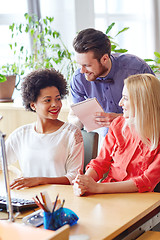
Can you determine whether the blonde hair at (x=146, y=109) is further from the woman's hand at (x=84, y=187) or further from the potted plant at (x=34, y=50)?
the potted plant at (x=34, y=50)

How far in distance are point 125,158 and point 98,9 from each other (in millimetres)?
3564

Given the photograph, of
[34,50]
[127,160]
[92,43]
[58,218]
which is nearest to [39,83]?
[92,43]

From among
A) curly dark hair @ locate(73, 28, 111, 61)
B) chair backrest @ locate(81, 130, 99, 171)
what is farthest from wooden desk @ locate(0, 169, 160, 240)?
curly dark hair @ locate(73, 28, 111, 61)

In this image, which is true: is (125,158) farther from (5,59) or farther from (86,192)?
(5,59)

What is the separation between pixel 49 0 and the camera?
15.1 feet

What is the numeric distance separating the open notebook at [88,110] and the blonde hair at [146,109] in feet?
1.31

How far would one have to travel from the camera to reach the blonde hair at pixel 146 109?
1901 millimetres

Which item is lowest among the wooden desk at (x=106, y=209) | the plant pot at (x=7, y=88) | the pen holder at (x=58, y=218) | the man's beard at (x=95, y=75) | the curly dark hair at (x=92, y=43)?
the wooden desk at (x=106, y=209)

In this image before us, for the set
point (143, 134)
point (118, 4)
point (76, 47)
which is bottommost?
point (143, 134)

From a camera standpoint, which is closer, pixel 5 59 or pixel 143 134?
pixel 143 134

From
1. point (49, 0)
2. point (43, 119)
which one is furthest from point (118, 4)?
point (43, 119)

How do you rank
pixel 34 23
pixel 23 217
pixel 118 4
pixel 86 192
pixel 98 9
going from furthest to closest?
pixel 118 4
pixel 98 9
pixel 34 23
pixel 86 192
pixel 23 217

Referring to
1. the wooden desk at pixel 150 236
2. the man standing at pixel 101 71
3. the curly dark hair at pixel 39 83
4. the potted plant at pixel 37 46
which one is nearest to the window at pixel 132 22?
the potted plant at pixel 37 46

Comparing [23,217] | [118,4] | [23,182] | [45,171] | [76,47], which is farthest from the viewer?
[118,4]
